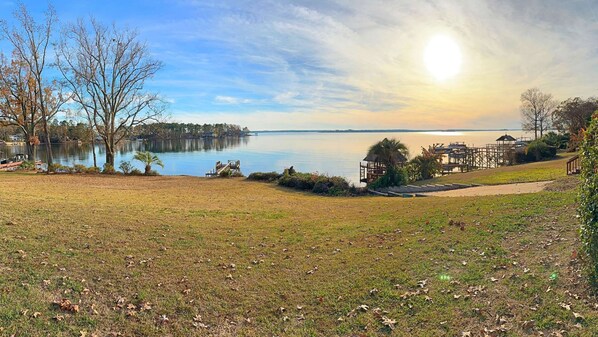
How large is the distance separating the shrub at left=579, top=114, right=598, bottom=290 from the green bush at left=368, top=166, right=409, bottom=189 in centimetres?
1950

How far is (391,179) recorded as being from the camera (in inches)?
991

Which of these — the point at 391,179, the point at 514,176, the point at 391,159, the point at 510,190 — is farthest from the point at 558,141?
the point at 510,190

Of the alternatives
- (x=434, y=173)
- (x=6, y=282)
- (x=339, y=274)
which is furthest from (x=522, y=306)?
(x=434, y=173)

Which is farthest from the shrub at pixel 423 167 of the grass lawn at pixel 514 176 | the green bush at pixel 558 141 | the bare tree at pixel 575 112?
the bare tree at pixel 575 112

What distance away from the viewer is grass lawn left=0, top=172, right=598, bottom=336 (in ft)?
14.7

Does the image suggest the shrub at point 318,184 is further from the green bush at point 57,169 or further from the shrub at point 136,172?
the green bush at point 57,169

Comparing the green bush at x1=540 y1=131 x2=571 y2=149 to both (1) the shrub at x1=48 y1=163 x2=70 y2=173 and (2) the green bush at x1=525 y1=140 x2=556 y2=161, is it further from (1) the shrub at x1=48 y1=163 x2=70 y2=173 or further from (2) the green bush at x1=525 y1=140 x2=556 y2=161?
(1) the shrub at x1=48 y1=163 x2=70 y2=173

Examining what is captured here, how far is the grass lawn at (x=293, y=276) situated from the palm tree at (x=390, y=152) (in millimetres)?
17205

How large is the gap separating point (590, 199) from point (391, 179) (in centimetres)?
2077

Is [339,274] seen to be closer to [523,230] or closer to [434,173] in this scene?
[523,230]

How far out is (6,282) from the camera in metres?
5.12

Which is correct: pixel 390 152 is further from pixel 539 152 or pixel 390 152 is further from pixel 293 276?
pixel 539 152

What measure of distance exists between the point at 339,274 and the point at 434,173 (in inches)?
1131

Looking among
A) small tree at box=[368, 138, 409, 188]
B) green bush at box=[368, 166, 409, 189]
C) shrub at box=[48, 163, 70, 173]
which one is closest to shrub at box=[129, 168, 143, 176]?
shrub at box=[48, 163, 70, 173]
